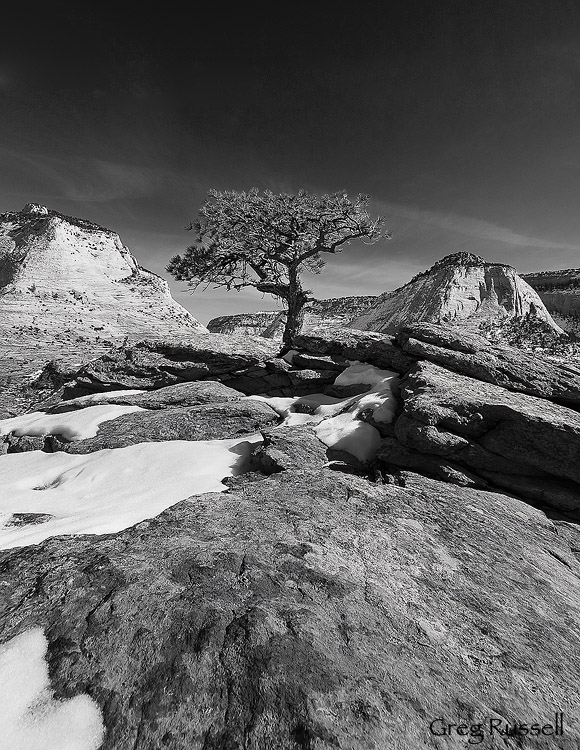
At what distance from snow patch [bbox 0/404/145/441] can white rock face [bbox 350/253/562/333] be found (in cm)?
5900

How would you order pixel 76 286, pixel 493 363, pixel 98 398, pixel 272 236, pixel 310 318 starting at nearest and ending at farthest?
pixel 493 363
pixel 98 398
pixel 272 236
pixel 76 286
pixel 310 318

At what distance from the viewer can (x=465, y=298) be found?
66.6 meters

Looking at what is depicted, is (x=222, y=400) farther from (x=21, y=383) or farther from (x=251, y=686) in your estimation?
(x=21, y=383)

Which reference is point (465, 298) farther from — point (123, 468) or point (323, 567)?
point (323, 567)

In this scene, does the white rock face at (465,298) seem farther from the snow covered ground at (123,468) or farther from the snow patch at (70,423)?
the snow patch at (70,423)

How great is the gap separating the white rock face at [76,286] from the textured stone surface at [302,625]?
4353 centimetres

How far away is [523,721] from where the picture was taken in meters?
2.21

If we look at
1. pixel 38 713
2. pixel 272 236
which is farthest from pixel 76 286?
pixel 38 713

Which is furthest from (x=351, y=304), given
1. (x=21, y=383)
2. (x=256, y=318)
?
(x=21, y=383)

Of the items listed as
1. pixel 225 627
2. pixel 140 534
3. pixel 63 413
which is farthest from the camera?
pixel 63 413

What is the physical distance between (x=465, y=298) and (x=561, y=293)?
205 ft

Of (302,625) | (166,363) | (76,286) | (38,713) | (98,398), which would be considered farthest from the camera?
(76,286)

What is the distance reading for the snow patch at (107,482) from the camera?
466cm

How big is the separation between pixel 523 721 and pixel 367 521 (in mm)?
2407
